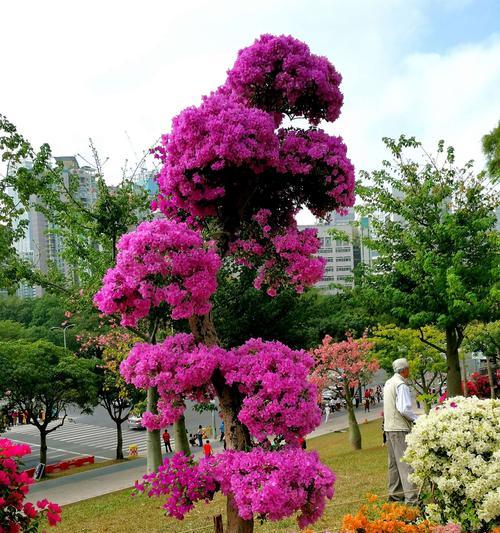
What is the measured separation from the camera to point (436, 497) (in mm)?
5211

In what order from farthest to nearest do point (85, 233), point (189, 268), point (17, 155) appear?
point (85, 233) → point (17, 155) → point (189, 268)

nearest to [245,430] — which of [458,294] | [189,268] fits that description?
[189,268]

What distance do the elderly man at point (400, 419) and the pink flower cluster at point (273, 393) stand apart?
2014 mm

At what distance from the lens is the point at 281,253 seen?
5.16m

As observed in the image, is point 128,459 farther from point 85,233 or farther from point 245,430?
point 245,430

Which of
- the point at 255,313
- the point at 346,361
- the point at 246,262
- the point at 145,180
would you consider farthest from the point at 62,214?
the point at 346,361

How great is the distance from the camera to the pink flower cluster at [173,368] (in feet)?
15.0

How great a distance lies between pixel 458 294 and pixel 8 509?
7.71m

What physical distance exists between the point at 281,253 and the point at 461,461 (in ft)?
7.40

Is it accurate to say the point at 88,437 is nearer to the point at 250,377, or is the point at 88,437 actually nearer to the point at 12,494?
the point at 12,494

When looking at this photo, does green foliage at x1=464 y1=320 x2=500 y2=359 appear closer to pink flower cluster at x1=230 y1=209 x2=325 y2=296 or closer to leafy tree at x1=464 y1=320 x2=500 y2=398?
leafy tree at x1=464 y1=320 x2=500 y2=398

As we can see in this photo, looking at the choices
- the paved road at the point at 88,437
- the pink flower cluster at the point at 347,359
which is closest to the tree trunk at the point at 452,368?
the pink flower cluster at the point at 347,359

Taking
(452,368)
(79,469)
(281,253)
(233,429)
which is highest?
(281,253)

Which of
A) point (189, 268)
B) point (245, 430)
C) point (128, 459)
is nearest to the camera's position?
point (189, 268)
